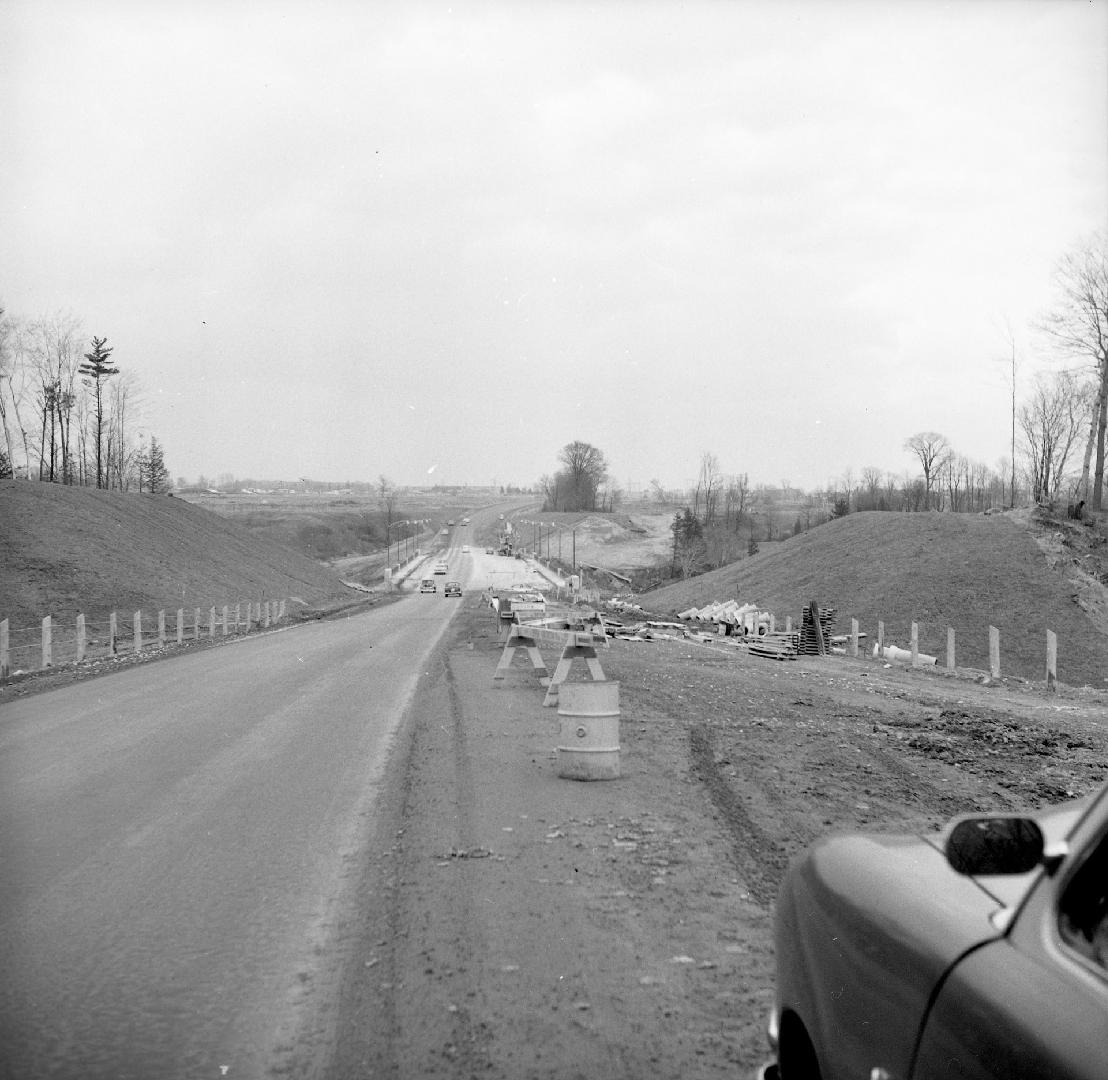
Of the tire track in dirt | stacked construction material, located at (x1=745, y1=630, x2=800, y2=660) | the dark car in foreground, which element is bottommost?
stacked construction material, located at (x1=745, y1=630, x2=800, y2=660)

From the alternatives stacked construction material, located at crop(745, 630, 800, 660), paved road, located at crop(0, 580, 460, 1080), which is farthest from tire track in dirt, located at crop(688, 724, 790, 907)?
stacked construction material, located at crop(745, 630, 800, 660)

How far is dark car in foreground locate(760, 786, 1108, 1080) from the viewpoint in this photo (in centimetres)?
200

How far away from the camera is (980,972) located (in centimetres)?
221

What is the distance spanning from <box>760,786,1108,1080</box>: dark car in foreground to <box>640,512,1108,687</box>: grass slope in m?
32.9

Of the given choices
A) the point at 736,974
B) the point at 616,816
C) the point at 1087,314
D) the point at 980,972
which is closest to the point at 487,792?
the point at 616,816

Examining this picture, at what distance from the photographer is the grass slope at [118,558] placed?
4294 centimetres

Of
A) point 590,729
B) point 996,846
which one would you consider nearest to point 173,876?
point 590,729

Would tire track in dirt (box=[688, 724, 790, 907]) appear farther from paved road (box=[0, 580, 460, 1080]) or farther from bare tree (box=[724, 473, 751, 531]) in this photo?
bare tree (box=[724, 473, 751, 531])

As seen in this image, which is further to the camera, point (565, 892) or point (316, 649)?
point (316, 649)

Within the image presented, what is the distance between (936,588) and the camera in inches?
1769

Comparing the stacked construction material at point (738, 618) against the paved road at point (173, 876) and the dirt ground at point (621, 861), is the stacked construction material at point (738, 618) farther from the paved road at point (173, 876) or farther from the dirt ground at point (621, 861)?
the paved road at point (173, 876)

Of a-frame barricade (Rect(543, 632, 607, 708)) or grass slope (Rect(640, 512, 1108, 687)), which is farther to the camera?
grass slope (Rect(640, 512, 1108, 687))

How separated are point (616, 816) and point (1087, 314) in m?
44.8

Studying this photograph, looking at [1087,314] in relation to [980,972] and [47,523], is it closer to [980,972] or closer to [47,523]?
[47,523]
